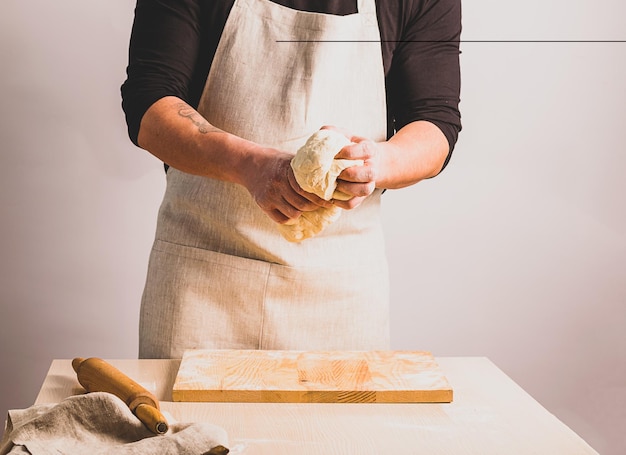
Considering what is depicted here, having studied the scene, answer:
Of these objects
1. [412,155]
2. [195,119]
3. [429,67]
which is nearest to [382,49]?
[429,67]

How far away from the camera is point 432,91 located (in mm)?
1610

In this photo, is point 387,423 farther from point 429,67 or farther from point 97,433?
point 429,67

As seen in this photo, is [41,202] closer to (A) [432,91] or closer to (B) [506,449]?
(A) [432,91]

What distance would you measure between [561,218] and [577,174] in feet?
0.44

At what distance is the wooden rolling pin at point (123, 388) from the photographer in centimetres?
100

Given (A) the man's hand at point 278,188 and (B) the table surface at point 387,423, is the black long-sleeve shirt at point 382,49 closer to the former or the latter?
(A) the man's hand at point 278,188

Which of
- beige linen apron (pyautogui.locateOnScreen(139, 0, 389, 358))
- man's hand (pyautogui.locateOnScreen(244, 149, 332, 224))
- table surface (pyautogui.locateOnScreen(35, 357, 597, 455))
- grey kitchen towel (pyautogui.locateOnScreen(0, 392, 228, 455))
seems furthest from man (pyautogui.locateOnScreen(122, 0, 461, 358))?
grey kitchen towel (pyautogui.locateOnScreen(0, 392, 228, 455))

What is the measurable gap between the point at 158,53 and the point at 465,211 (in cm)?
108

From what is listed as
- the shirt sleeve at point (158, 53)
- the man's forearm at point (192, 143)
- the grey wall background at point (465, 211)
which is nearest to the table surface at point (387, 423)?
the man's forearm at point (192, 143)

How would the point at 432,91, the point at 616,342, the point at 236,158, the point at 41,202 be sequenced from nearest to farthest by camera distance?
the point at 236,158 → the point at 432,91 → the point at 41,202 → the point at 616,342

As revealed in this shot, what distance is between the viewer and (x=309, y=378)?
121 cm

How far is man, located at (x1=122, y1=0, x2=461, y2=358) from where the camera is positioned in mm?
1498

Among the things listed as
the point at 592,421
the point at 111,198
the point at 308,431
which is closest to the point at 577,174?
the point at 592,421

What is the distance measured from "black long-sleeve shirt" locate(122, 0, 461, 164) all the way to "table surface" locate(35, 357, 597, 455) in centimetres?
58
